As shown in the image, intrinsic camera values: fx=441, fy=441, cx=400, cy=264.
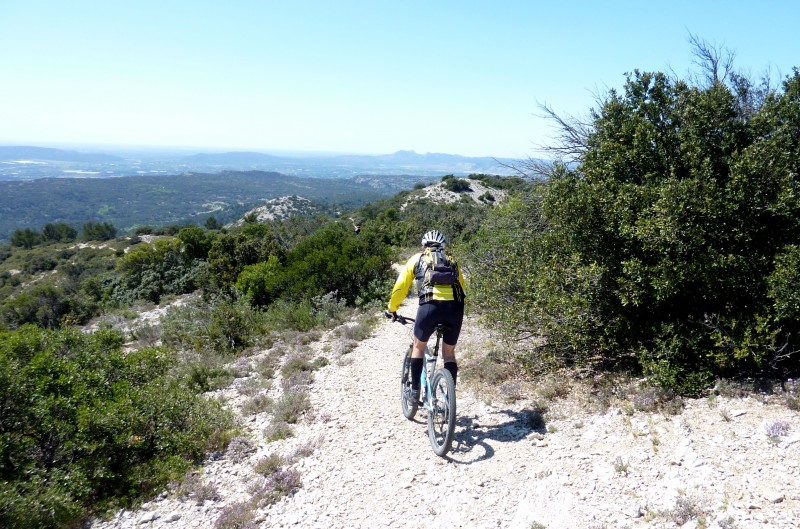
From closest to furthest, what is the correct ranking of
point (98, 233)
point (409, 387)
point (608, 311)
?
1. point (409, 387)
2. point (608, 311)
3. point (98, 233)

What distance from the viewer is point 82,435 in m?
4.55

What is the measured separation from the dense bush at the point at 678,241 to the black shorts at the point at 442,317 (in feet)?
6.02

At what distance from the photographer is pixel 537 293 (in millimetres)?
6039

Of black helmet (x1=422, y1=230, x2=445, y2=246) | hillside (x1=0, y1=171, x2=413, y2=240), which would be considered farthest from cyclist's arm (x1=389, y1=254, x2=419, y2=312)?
hillside (x1=0, y1=171, x2=413, y2=240)

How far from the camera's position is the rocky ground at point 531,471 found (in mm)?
3469

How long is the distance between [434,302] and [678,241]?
8.88 feet

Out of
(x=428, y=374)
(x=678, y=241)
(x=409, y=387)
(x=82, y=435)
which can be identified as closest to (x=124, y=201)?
(x=82, y=435)

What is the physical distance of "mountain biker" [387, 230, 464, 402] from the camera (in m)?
4.57

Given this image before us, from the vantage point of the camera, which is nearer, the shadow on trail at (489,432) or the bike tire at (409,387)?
the shadow on trail at (489,432)

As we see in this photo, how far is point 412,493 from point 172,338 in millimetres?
8714

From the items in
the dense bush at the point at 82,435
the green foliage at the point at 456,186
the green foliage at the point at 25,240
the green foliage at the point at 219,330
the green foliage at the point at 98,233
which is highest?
the green foliage at the point at 456,186

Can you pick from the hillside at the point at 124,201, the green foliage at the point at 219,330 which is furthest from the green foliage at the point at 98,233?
the green foliage at the point at 219,330

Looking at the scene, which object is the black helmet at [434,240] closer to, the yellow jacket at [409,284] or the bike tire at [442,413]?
the yellow jacket at [409,284]

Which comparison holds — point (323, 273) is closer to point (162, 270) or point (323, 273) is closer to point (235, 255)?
point (235, 255)
